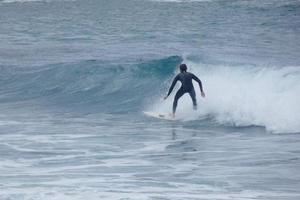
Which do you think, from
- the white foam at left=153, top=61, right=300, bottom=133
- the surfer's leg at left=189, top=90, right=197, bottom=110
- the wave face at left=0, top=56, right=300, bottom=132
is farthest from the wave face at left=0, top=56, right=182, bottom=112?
the surfer's leg at left=189, top=90, right=197, bottom=110

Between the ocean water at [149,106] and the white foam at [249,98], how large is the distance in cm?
4

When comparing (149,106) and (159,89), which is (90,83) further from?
(149,106)

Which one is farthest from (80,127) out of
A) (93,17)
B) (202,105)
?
(93,17)

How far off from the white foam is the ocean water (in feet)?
0.14

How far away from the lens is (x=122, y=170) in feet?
57.0

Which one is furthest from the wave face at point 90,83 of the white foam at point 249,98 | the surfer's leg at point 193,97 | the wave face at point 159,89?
the surfer's leg at point 193,97

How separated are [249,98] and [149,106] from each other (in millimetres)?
3495

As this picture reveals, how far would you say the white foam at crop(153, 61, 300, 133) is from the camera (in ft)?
74.8

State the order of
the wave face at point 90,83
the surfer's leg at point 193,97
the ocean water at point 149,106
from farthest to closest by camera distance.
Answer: the wave face at point 90,83 → the surfer's leg at point 193,97 → the ocean water at point 149,106

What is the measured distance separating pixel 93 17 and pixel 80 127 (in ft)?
86.2

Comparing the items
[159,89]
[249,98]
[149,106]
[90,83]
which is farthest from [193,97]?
[90,83]

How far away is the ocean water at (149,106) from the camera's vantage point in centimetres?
1633

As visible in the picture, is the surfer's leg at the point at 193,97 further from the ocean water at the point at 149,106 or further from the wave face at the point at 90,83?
the wave face at the point at 90,83

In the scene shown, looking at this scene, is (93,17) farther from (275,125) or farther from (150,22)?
(275,125)
